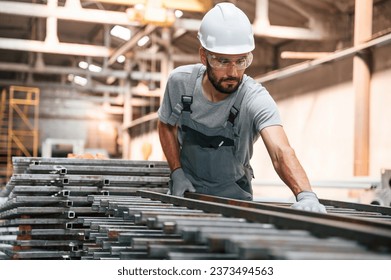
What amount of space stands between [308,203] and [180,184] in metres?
1.06

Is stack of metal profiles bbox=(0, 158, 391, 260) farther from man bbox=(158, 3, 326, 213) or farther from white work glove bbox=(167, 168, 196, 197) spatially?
man bbox=(158, 3, 326, 213)

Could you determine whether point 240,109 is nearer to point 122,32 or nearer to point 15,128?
point 122,32

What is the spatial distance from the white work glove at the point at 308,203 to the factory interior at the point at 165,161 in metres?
0.11

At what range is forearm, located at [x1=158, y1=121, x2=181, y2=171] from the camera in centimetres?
402

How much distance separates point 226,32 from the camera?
357 centimetres

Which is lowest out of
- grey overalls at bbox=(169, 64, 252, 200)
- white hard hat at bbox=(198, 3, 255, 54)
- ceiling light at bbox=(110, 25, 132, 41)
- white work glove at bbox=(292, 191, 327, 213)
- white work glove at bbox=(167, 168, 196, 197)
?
white work glove at bbox=(292, 191, 327, 213)

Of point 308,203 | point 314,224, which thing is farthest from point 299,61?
point 314,224

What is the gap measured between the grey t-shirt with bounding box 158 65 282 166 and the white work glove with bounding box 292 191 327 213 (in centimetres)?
49

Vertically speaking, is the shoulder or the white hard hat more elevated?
the white hard hat

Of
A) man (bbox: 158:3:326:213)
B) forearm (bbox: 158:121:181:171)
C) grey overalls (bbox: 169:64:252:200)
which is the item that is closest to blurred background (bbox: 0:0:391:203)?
grey overalls (bbox: 169:64:252:200)

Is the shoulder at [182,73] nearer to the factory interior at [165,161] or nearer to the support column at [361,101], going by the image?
the factory interior at [165,161]

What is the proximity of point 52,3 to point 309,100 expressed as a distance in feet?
15.7

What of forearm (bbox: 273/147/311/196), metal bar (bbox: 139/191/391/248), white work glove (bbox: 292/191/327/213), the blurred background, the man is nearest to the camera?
metal bar (bbox: 139/191/391/248)
